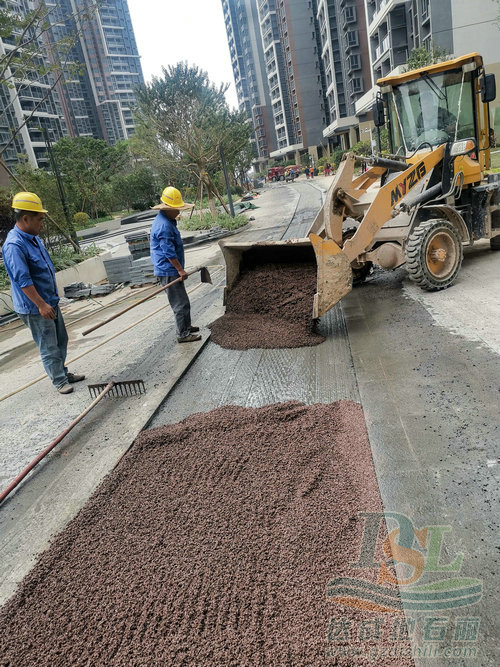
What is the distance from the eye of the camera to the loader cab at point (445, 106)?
6793 mm

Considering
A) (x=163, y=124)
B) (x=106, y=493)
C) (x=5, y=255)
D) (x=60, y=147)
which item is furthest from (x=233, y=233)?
(x=60, y=147)

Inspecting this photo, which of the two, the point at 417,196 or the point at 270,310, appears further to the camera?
the point at 417,196

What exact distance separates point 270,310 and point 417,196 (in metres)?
2.65

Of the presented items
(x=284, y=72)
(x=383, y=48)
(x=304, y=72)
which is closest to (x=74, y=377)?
(x=383, y=48)

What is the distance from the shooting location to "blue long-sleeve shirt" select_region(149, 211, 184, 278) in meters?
5.80

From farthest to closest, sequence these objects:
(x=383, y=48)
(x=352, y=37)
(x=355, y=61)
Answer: (x=355, y=61)
(x=352, y=37)
(x=383, y=48)

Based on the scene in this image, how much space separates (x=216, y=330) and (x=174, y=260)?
1.07 m

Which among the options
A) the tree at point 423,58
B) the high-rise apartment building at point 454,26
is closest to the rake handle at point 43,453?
the tree at point 423,58

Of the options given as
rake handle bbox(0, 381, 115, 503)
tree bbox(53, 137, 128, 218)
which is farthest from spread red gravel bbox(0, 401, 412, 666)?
tree bbox(53, 137, 128, 218)

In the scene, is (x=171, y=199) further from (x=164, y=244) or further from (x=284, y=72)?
(x=284, y=72)

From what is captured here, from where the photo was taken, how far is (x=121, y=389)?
483cm

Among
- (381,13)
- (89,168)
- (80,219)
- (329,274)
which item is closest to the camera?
(329,274)

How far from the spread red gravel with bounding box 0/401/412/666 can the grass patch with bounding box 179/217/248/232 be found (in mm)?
16285

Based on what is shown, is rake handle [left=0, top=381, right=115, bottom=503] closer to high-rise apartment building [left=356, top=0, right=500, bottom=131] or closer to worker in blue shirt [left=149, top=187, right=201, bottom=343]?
worker in blue shirt [left=149, top=187, right=201, bottom=343]
